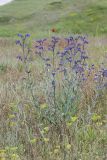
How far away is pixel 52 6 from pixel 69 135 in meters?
33.8

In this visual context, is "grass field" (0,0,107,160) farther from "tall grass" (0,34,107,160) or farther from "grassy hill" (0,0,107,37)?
"grassy hill" (0,0,107,37)

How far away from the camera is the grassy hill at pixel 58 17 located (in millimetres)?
29422

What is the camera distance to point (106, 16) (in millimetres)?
30938

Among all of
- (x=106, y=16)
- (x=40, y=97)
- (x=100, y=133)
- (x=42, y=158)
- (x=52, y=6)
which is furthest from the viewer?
(x=52, y=6)

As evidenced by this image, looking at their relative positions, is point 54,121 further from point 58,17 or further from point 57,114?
point 58,17

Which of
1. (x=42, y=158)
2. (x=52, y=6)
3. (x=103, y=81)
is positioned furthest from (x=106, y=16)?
(x=42, y=158)

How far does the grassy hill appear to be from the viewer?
2942cm

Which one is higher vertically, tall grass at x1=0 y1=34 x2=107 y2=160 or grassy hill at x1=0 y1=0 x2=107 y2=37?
grassy hill at x1=0 y1=0 x2=107 y2=37

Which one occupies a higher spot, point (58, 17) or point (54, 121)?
point (58, 17)

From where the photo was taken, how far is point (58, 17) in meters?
33.3

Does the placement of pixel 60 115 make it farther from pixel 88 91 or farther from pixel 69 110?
pixel 88 91

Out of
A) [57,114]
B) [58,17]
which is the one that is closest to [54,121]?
[57,114]

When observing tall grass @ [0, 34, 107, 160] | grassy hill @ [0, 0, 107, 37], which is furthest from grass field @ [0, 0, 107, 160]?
grassy hill @ [0, 0, 107, 37]

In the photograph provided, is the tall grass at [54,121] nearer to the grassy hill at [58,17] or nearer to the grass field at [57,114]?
the grass field at [57,114]
